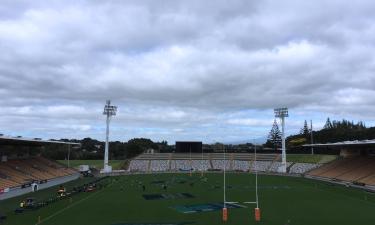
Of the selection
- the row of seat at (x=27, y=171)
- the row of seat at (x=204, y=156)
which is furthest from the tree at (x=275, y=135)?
the row of seat at (x=27, y=171)

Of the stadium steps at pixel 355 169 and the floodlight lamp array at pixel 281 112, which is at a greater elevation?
the floodlight lamp array at pixel 281 112

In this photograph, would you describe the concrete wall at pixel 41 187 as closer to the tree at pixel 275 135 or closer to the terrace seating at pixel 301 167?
the terrace seating at pixel 301 167

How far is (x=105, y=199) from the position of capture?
169 feet

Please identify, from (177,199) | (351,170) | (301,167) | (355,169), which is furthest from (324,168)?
(177,199)

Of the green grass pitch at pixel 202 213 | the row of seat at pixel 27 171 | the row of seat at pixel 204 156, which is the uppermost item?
the row of seat at pixel 204 156

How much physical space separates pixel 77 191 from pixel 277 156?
7553 centimetres

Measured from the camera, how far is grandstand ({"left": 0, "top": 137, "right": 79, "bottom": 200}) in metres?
58.2

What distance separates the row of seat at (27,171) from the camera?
198ft

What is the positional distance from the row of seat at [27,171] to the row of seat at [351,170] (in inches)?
2043

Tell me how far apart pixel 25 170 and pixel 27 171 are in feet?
1.21

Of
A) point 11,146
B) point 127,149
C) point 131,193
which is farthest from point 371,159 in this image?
point 127,149

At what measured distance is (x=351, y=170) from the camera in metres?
80.0

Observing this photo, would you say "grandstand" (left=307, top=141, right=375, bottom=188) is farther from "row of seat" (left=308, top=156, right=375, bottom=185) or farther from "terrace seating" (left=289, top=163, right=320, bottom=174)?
"terrace seating" (left=289, top=163, right=320, bottom=174)

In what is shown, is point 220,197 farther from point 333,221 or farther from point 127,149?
point 127,149
